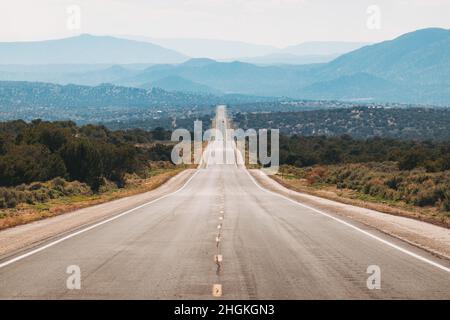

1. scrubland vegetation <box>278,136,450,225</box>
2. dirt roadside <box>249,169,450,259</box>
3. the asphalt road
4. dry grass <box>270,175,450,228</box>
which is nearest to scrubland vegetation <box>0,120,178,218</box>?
the asphalt road

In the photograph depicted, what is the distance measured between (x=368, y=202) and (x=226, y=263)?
24096 mm

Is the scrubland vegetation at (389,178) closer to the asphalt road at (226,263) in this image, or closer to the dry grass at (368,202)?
the dry grass at (368,202)

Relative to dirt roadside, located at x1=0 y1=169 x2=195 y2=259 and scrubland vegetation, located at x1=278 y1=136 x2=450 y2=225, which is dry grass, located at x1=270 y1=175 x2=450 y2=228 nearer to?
scrubland vegetation, located at x1=278 y1=136 x2=450 y2=225

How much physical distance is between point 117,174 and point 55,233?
42130 millimetres

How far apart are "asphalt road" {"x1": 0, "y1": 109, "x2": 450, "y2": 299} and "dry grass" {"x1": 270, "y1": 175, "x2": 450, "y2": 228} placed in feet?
16.3

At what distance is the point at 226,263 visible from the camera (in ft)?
46.4

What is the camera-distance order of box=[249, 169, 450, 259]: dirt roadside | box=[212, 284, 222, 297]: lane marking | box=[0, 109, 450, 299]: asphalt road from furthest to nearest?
box=[249, 169, 450, 259]: dirt roadside, box=[0, 109, 450, 299]: asphalt road, box=[212, 284, 222, 297]: lane marking

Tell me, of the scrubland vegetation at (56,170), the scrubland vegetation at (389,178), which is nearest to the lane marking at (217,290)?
the scrubland vegetation at (389,178)

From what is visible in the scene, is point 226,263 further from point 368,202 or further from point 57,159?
point 57,159

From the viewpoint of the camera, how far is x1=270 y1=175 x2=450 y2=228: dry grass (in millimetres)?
27434
